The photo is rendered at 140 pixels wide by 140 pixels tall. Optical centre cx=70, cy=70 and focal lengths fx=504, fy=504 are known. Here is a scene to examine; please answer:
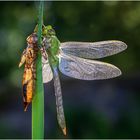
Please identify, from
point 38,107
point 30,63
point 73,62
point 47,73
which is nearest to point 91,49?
point 73,62

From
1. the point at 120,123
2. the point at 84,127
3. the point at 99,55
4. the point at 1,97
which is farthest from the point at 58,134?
the point at 99,55

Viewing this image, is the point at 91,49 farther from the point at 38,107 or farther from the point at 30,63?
the point at 38,107

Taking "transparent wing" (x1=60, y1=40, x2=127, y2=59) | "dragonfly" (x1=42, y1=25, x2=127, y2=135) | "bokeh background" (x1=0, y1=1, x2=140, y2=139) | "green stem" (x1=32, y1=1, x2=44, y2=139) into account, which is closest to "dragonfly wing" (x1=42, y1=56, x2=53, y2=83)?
"dragonfly" (x1=42, y1=25, x2=127, y2=135)

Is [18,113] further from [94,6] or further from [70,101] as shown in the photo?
[94,6]

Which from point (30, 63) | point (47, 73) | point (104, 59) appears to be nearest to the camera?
point (30, 63)

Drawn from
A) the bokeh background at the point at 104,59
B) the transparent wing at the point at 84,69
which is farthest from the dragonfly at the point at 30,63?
the bokeh background at the point at 104,59

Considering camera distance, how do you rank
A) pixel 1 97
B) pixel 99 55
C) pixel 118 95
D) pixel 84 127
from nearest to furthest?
pixel 99 55 < pixel 84 127 < pixel 118 95 < pixel 1 97

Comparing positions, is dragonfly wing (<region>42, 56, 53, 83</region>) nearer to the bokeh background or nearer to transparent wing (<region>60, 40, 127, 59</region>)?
transparent wing (<region>60, 40, 127, 59</region>)
